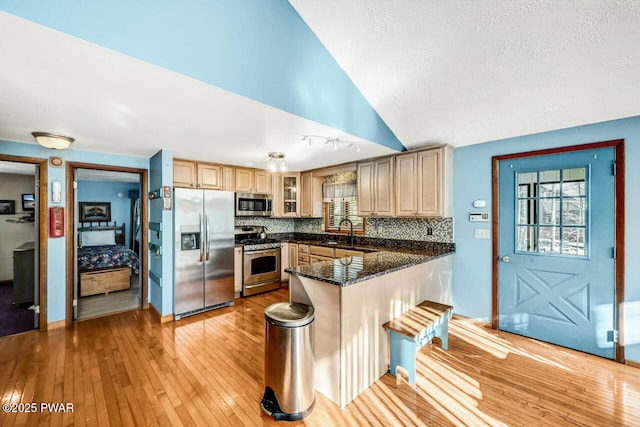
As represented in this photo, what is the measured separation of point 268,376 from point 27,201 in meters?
6.56

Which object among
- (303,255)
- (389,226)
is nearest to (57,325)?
(303,255)

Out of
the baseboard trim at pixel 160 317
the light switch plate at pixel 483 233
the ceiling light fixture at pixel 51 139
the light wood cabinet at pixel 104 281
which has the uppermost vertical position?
the ceiling light fixture at pixel 51 139

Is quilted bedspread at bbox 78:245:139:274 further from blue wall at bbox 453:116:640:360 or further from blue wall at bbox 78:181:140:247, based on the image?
blue wall at bbox 453:116:640:360

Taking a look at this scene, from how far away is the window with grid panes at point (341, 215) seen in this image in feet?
15.7

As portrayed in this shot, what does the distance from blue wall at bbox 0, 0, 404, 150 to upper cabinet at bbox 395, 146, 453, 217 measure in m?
1.35

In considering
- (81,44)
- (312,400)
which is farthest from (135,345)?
(81,44)

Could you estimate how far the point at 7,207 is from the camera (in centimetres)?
512

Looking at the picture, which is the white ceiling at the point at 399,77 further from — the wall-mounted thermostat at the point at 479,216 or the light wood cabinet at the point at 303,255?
the light wood cabinet at the point at 303,255

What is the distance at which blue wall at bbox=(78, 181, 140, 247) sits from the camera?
6516 millimetres

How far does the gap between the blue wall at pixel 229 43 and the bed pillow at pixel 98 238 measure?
6.84 metres

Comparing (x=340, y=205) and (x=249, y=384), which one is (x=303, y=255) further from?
(x=249, y=384)

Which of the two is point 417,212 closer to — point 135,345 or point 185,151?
point 185,151

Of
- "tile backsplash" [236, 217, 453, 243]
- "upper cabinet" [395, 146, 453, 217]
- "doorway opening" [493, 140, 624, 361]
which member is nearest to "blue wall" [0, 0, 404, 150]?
"upper cabinet" [395, 146, 453, 217]

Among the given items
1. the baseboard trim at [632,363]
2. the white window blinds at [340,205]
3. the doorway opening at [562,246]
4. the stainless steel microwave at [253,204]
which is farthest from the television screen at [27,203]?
the baseboard trim at [632,363]
